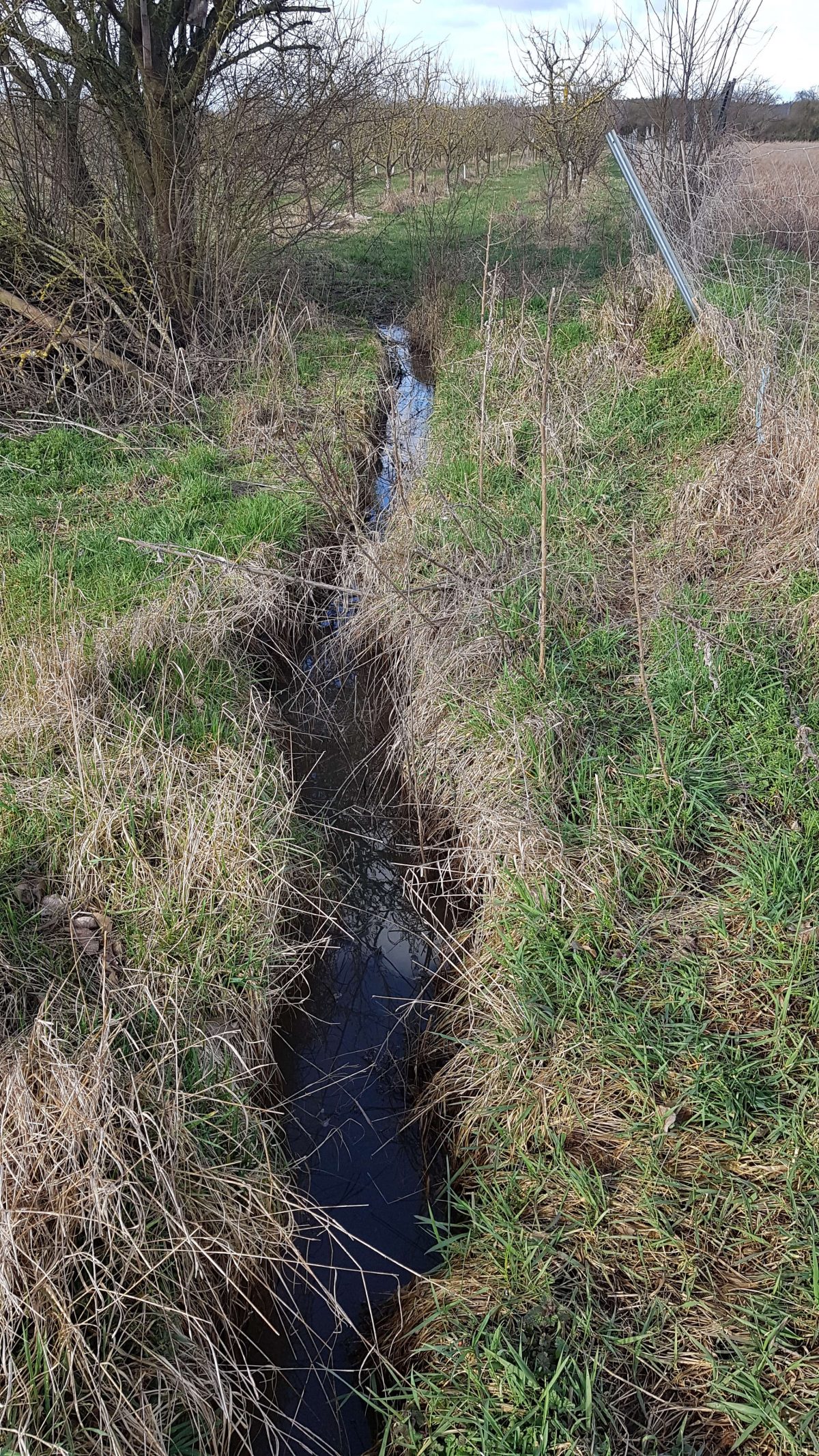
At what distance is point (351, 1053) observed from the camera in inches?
124

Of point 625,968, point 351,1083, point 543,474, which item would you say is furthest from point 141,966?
point 543,474

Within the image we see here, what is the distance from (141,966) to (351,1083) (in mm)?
779

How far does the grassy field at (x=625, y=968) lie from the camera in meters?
2.00

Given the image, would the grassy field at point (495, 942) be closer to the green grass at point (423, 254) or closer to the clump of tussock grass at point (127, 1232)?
the clump of tussock grass at point (127, 1232)

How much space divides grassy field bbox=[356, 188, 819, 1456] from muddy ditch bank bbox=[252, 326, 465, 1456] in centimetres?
14

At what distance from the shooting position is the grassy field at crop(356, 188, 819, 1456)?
200 cm

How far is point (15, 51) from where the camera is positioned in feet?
21.9

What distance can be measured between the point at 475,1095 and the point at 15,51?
760 cm

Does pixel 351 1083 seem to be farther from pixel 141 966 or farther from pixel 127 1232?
pixel 127 1232

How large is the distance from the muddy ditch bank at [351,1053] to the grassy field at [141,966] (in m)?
0.13

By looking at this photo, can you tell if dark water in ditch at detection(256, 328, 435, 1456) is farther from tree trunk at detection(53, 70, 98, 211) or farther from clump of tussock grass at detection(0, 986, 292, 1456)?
tree trunk at detection(53, 70, 98, 211)

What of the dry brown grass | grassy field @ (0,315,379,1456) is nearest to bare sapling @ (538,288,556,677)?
grassy field @ (0,315,379,1456)

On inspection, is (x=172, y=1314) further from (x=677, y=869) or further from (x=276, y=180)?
(x=276, y=180)

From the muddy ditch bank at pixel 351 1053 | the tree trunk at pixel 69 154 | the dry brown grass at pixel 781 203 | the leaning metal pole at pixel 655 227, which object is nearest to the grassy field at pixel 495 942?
the muddy ditch bank at pixel 351 1053
